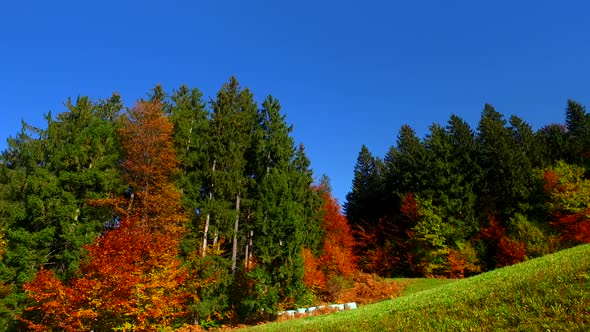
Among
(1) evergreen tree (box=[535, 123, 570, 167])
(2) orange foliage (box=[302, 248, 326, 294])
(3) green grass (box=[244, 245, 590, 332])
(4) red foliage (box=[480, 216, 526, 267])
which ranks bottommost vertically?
(3) green grass (box=[244, 245, 590, 332])

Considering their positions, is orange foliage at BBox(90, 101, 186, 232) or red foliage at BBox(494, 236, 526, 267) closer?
orange foliage at BBox(90, 101, 186, 232)

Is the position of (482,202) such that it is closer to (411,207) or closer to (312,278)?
(411,207)

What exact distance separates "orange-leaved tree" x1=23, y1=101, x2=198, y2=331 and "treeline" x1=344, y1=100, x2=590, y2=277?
3028 cm

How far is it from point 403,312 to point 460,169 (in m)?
40.9

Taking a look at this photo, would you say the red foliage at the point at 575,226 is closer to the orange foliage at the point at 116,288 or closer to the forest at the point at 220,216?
the forest at the point at 220,216

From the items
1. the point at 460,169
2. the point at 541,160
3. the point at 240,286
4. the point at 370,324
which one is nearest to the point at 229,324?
the point at 240,286

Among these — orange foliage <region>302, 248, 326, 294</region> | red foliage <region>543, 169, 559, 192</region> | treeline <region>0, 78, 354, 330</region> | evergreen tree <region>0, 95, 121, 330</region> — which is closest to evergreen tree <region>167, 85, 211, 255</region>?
treeline <region>0, 78, 354, 330</region>

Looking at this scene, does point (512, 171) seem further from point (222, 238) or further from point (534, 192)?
point (222, 238)

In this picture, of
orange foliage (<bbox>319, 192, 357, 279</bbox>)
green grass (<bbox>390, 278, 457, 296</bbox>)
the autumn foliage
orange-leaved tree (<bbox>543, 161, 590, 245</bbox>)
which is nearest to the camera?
green grass (<bbox>390, 278, 457, 296</bbox>)

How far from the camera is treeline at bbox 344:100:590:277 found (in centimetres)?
3881

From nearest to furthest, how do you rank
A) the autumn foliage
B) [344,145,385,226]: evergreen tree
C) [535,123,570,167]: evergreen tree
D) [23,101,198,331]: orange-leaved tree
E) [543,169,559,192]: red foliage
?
[23,101,198,331]: orange-leaved tree, the autumn foliage, [543,169,559,192]: red foliage, [535,123,570,167]: evergreen tree, [344,145,385,226]: evergreen tree

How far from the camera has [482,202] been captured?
46.3m

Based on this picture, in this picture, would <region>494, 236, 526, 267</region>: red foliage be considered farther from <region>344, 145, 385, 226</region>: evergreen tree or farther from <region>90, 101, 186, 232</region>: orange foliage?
<region>90, 101, 186, 232</region>: orange foliage

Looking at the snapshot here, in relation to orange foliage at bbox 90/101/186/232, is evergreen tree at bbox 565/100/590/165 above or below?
above
